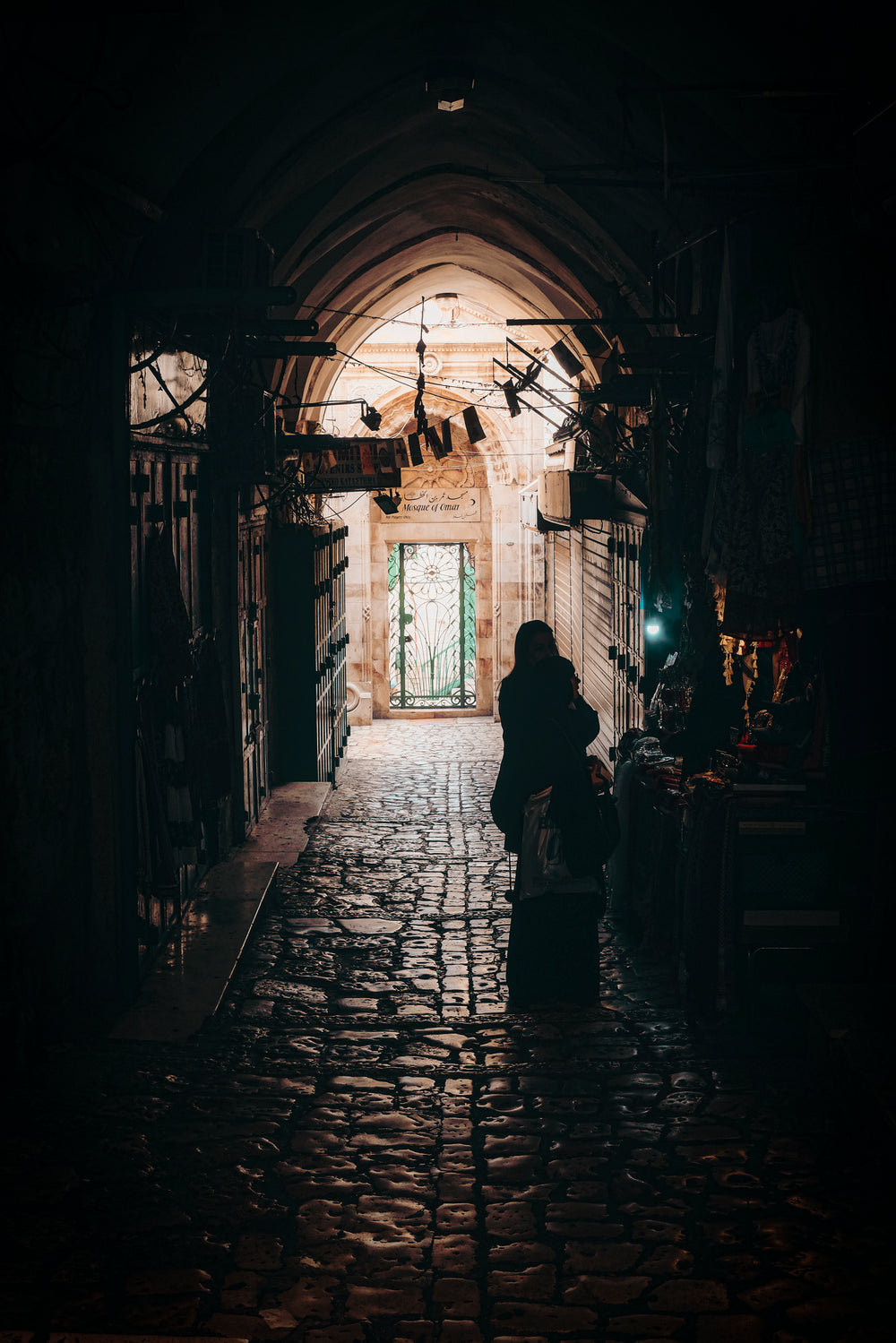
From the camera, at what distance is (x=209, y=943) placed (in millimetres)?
7730

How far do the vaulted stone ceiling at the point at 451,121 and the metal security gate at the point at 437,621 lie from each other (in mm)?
9304

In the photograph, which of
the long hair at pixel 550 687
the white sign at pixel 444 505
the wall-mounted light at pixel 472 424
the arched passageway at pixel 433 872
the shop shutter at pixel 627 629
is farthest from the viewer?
the white sign at pixel 444 505

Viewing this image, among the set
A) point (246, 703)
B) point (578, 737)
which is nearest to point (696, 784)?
point (578, 737)

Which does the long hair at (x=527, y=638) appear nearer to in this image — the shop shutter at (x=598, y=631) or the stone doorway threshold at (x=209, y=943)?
the stone doorway threshold at (x=209, y=943)

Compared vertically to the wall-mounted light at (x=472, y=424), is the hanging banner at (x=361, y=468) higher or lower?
lower

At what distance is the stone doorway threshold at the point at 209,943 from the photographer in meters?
6.54

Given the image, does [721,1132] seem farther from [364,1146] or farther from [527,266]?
[527,266]

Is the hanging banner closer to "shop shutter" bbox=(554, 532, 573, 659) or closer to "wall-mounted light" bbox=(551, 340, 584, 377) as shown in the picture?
"wall-mounted light" bbox=(551, 340, 584, 377)

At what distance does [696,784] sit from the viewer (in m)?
6.56

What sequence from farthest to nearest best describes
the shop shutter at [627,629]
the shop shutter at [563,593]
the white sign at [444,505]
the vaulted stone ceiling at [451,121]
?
the white sign at [444,505] → the shop shutter at [563,593] → the shop shutter at [627,629] → the vaulted stone ceiling at [451,121]

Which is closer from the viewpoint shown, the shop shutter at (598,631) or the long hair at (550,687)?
the long hair at (550,687)

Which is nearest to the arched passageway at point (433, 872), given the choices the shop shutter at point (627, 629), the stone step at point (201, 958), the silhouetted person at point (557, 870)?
the stone step at point (201, 958)

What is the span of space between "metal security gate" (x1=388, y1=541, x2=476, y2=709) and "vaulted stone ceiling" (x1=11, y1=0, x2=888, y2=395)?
930cm

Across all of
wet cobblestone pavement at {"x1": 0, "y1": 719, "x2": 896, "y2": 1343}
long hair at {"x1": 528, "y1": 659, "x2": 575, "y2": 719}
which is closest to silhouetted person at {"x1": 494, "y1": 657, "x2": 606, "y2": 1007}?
long hair at {"x1": 528, "y1": 659, "x2": 575, "y2": 719}
